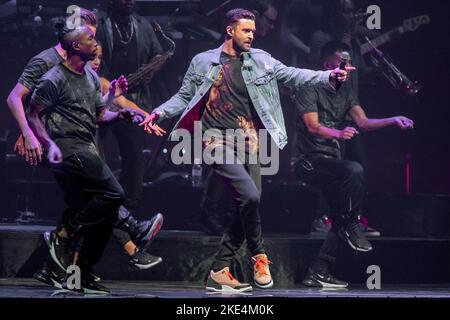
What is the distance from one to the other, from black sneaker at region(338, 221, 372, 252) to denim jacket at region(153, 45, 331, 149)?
4.04ft

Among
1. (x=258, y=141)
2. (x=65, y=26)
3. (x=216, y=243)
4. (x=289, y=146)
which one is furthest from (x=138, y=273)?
(x=289, y=146)

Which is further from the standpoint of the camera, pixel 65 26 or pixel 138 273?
pixel 138 273

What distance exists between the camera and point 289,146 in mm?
11008

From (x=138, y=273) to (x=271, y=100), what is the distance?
6.12 feet

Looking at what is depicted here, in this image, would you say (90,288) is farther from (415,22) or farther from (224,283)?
(415,22)

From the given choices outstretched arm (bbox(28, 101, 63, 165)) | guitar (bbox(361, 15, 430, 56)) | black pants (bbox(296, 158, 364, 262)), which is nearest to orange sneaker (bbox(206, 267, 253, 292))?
black pants (bbox(296, 158, 364, 262))

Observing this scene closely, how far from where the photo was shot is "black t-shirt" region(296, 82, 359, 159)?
8.98m

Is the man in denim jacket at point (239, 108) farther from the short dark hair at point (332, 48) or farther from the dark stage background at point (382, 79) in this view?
the dark stage background at point (382, 79)

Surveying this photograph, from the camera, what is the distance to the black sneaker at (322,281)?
8.59 metres

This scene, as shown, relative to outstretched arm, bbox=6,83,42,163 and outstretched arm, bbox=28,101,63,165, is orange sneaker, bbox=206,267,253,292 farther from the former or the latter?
outstretched arm, bbox=6,83,42,163

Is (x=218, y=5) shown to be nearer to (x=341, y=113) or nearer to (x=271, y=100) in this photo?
(x=341, y=113)
